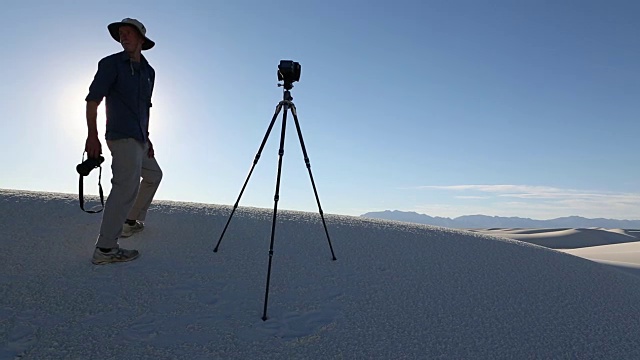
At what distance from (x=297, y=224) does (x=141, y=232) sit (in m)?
2.08

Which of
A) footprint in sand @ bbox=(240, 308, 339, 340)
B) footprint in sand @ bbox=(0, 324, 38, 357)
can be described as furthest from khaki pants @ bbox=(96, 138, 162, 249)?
footprint in sand @ bbox=(240, 308, 339, 340)

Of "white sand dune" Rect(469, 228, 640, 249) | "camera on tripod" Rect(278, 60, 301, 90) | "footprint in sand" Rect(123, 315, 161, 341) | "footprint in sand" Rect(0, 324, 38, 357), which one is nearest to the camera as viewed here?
"footprint in sand" Rect(0, 324, 38, 357)

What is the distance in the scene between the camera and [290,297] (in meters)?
3.96

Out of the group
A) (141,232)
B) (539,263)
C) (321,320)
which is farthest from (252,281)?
(539,263)

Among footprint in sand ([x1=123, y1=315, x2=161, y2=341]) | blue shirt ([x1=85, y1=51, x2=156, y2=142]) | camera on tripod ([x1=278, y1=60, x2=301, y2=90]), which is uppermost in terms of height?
camera on tripod ([x1=278, y1=60, x2=301, y2=90])

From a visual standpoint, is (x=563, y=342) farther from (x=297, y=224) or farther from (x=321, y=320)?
(x=297, y=224)

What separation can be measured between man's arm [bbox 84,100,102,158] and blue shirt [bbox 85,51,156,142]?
0.08 m

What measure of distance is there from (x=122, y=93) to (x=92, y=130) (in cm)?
48

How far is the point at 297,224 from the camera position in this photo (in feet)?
19.9

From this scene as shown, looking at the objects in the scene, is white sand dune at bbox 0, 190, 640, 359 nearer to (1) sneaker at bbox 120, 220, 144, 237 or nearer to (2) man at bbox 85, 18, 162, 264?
(1) sneaker at bbox 120, 220, 144, 237

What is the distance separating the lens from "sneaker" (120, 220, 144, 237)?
16.1ft

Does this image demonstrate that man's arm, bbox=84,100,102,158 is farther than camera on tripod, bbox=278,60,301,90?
No

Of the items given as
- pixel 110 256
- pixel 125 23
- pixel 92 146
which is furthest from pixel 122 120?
pixel 110 256

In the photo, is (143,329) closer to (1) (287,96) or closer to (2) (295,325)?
(2) (295,325)
